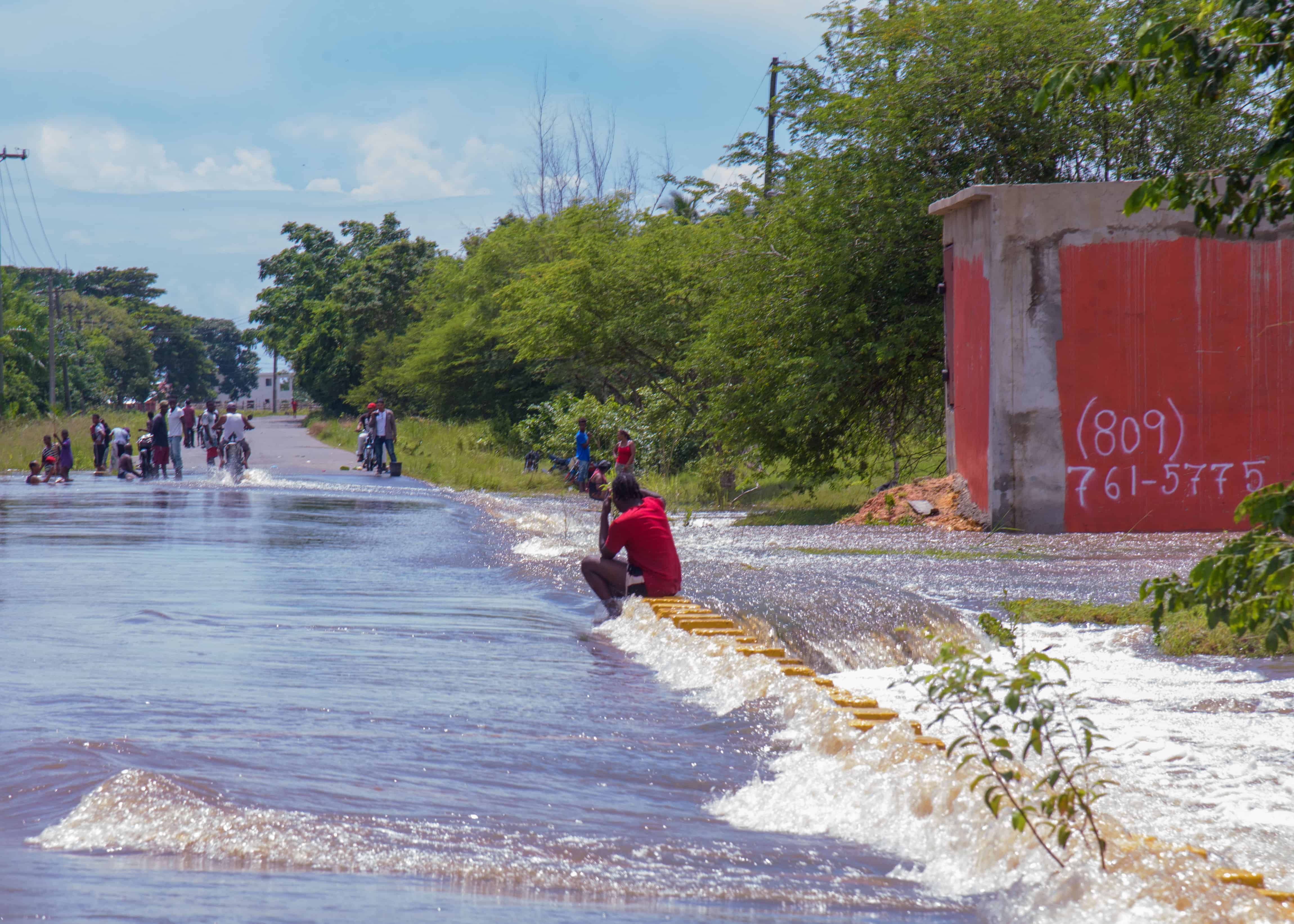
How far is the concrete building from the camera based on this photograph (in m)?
16.3

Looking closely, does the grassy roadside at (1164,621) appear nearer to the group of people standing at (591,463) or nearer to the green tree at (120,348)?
the group of people standing at (591,463)

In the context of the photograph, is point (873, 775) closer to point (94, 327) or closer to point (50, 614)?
point (50, 614)

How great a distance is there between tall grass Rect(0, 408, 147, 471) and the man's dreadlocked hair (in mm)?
23431

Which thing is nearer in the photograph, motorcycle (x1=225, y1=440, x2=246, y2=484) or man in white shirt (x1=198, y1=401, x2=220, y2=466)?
motorcycle (x1=225, y1=440, x2=246, y2=484)

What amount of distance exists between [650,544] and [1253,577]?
6.84m

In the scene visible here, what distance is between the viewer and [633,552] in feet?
35.2

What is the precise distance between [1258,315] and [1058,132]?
15.1 ft

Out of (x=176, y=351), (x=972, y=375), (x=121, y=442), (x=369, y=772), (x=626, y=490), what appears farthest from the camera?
(x=176, y=351)

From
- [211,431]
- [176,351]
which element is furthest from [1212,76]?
[176,351]

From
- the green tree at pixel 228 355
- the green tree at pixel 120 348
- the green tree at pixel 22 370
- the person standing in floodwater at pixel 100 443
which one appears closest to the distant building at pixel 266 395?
the green tree at pixel 228 355

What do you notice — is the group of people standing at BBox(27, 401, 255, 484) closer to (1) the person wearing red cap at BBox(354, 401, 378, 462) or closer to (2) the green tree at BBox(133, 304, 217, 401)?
(1) the person wearing red cap at BBox(354, 401, 378, 462)

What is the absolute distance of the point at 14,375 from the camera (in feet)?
182

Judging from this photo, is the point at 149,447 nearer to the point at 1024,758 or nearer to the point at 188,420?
the point at 188,420

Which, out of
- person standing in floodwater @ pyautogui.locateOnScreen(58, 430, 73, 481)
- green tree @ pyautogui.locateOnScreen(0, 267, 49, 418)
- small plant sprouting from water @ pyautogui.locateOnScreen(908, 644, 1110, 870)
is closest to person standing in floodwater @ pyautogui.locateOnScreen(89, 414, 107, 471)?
person standing in floodwater @ pyautogui.locateOnScreen(58, 430, 73, 481)
